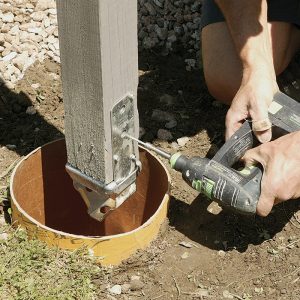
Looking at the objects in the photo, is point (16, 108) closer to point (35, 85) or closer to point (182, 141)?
point (35, 85)

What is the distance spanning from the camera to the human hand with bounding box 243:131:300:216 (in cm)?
213

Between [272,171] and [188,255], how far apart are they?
483mm

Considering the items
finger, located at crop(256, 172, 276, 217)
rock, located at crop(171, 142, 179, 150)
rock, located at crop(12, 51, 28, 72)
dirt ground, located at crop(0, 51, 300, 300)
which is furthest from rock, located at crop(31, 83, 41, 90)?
finger, located at crop(256, 172, 276, 217)

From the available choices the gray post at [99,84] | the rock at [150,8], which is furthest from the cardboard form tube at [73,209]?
the rock at [150,8]

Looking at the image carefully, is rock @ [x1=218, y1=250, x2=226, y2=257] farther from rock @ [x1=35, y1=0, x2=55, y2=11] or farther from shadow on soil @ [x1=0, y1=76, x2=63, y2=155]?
rock @ [x1=35, y1=0, x2=55, y2=11]

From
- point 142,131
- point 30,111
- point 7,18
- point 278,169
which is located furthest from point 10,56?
point 278,169

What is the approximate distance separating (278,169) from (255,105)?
0.28 m

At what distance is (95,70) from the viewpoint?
6.04 feet

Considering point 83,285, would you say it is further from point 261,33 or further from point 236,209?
point 261,33

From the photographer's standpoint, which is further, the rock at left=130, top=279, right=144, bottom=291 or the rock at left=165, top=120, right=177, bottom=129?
the rock at left=165, top=120, right=177, bottom=129

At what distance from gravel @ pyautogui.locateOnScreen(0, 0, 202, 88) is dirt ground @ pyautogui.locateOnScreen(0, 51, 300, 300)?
12 cm

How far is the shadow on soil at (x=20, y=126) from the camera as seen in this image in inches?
111

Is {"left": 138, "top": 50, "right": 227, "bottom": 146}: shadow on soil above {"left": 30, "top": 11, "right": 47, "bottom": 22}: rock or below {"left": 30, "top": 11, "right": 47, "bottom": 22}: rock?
below

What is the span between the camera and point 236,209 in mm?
2139
